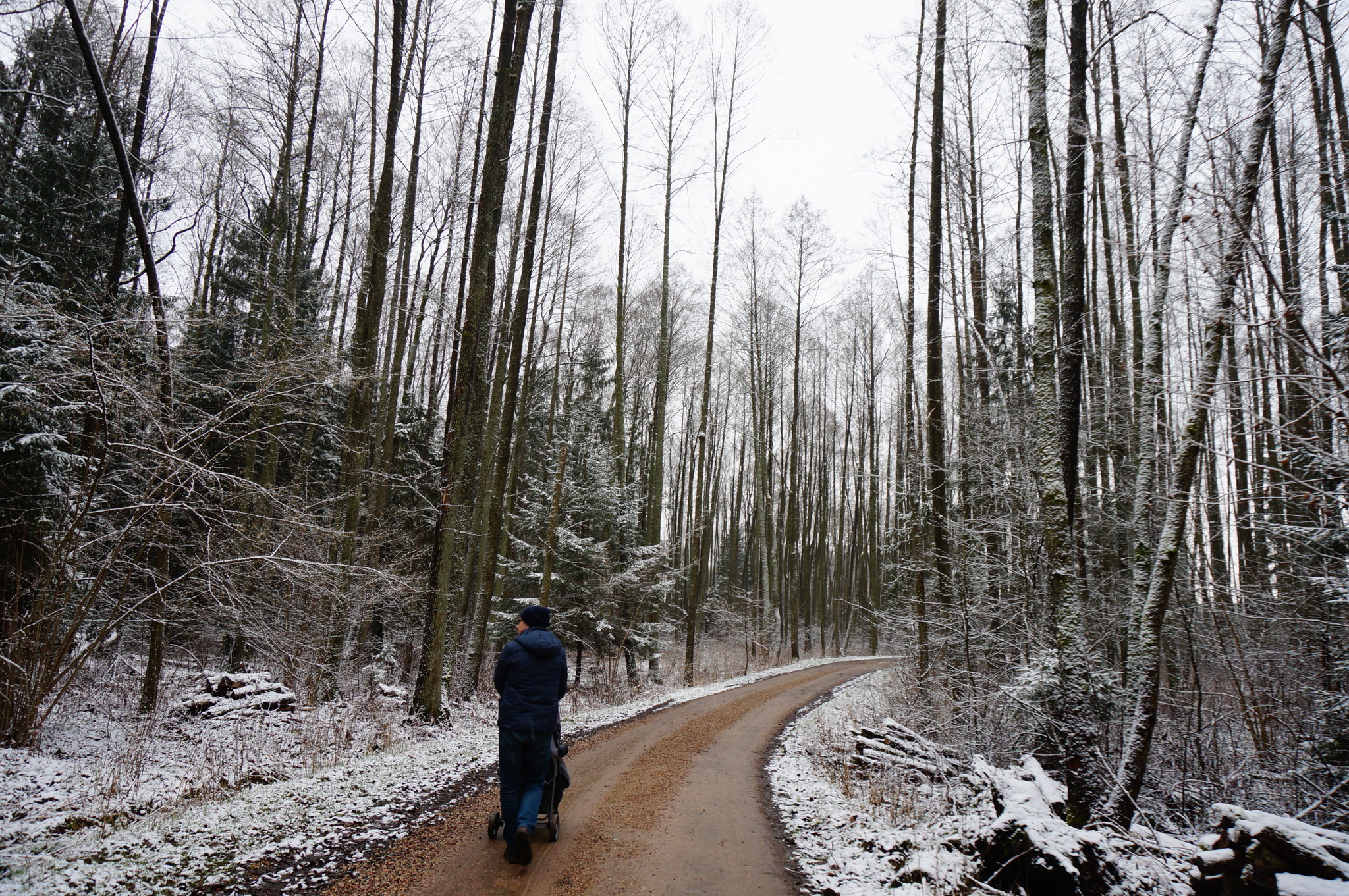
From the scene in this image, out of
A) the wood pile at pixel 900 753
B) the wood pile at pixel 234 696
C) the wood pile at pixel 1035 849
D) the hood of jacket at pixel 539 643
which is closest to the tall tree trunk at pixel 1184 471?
the wood pile at pixel 1035 849

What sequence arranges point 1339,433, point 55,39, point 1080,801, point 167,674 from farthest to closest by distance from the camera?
point 167,674 < point 55,39 < point 1080,801 < point 1339,433

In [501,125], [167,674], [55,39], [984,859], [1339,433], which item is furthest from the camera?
[167,674]

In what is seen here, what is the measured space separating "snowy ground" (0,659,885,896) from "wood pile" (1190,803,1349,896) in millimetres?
5520

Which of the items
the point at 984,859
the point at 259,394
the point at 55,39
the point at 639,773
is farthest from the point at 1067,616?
the point at 55,39

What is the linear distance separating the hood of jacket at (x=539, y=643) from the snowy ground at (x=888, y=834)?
2.61 metres

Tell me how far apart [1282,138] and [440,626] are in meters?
12.1

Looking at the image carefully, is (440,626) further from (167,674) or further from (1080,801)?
(1080,801)

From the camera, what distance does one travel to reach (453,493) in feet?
31.5

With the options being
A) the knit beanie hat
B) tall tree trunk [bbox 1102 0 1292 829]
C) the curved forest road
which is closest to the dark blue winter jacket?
the knit beanie hat

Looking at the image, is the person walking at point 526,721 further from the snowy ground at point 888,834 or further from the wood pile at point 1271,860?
the wood pile at point 1271,860

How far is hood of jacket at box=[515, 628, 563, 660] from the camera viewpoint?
4.90m

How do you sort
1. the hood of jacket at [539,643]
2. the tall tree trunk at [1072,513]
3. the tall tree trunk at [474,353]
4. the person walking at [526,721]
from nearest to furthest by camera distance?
1. the person walking at [526,721]
2. the hood of jacket at [539,643]
3. the tall tree trunk at [1072,513]
4. the tall tree trunk at [474,353]

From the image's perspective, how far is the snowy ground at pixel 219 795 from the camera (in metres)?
3.90

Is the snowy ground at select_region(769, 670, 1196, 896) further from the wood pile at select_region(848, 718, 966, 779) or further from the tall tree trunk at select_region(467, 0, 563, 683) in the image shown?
the tall tree trunk at select_region(467, 0, 563, 683)
